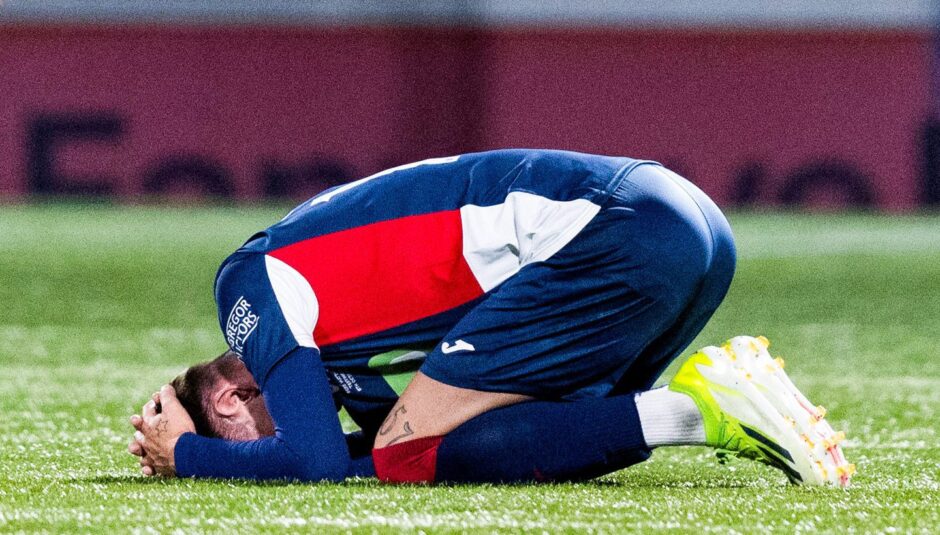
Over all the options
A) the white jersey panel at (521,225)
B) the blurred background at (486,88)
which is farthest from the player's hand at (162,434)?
the blurred background at (486,88)

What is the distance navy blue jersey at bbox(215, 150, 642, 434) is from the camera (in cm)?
325

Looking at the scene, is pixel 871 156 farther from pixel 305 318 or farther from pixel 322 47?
pixel 305 318

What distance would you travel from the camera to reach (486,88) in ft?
75.9

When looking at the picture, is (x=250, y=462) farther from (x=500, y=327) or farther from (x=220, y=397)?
(x=500, y=327)

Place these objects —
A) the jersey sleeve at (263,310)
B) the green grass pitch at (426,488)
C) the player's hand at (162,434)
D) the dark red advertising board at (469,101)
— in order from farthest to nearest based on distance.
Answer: the dark red advertising board at (469,101)
the player's hand at (162,434)
the jersey sleeve at (263,310)
the green grass pitch at (426,488)

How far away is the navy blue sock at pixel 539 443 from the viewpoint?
325cm

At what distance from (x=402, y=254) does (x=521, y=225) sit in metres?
0.25

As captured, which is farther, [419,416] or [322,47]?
[322,47]

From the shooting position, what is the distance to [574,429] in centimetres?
327

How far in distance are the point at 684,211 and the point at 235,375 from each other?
1.02m

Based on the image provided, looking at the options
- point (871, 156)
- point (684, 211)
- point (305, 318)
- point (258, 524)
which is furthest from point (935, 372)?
point (871, 156)

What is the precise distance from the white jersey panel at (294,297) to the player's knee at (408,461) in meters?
0.28

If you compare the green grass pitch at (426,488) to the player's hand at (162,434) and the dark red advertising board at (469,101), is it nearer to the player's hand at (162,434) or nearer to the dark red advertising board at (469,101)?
the player's hand at (162,434)

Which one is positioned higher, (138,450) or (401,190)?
(401,190)
